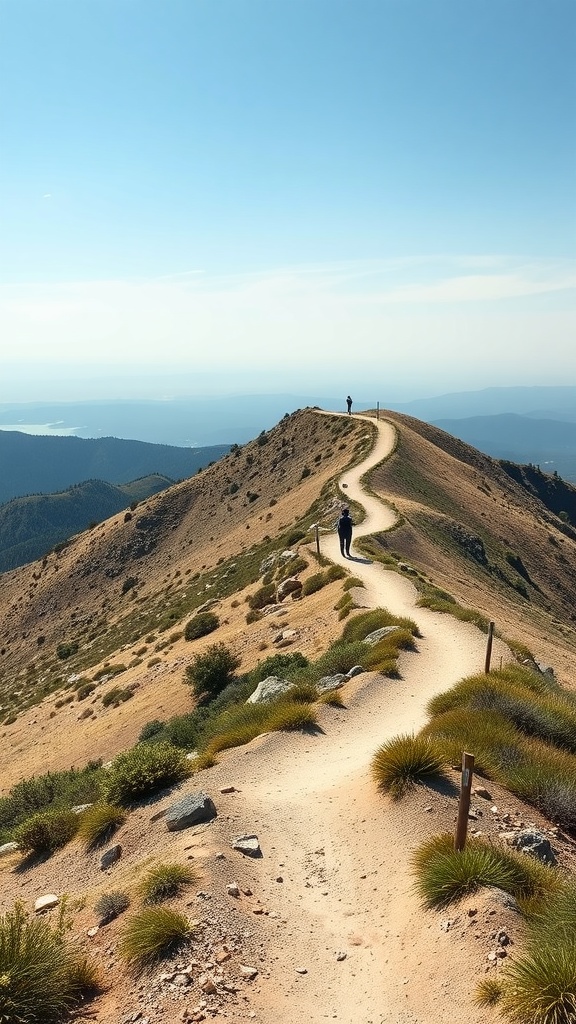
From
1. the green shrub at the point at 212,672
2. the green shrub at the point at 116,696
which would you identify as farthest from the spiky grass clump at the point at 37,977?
the green shrub at the point at 116,696

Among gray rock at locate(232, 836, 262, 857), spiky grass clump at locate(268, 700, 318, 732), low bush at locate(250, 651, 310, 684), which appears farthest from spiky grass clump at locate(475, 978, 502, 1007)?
low bush at locate(250, 651, 310, 684)

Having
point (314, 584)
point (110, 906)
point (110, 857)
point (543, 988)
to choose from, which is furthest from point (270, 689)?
point (543, 988)

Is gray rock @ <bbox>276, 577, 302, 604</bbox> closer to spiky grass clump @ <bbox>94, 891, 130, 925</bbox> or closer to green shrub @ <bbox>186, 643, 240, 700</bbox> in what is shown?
green shrub @ <bbox>186, 643, 240, 700</bbox>

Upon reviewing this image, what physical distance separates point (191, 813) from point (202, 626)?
2203cm

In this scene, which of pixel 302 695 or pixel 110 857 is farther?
pixel 302 695

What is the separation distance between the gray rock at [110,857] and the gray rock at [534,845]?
6699 mm

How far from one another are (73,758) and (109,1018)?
2127 cm

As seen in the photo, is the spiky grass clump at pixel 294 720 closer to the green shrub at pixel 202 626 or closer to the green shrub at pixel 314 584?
the green shrub at pixel 314 584

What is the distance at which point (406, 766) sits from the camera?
9.67 metres

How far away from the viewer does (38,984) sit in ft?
20.1

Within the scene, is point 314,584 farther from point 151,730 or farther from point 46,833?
point 46,833

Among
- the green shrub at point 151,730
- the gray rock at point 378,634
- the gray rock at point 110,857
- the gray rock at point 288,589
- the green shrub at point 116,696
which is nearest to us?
the gray rock at point 110,857

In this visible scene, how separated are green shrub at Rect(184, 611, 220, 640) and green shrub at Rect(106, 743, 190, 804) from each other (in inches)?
742

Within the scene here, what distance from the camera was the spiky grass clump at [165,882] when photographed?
780 cm
